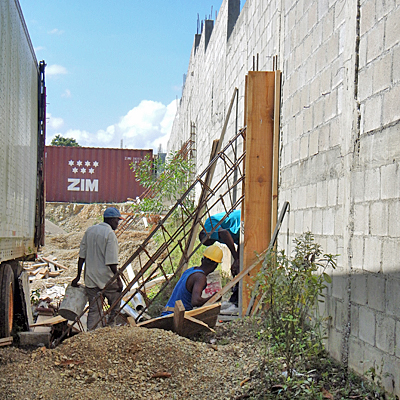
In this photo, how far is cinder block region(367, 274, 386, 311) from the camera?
10.7 ft

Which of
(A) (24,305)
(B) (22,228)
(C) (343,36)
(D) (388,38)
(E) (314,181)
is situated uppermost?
(C) (343,36)

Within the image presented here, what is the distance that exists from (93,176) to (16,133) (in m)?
19.3

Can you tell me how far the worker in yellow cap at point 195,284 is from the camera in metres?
5.77

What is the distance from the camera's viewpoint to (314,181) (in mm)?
4707

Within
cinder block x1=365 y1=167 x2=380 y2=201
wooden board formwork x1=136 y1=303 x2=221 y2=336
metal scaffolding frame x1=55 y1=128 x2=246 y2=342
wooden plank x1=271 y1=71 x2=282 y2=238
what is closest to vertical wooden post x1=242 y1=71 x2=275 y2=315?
wooden plank x1=271 y1=71 x2=282 y2=238

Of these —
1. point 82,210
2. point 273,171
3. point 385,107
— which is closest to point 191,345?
point 273,171

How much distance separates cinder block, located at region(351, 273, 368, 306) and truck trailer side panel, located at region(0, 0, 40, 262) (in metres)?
3.27

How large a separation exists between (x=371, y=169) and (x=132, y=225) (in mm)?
15650

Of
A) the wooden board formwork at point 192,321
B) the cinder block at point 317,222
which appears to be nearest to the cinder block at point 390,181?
the cinder block at point 317,222

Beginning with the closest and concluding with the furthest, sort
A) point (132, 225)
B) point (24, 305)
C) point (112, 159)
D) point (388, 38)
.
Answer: point (388, 38) < point (24, 305) < point (132, 225) < point (112, 159)

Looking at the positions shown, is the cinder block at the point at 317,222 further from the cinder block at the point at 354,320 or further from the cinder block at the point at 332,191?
the cinder block at the point at 354,320

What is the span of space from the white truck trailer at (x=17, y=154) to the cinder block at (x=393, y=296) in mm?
3522

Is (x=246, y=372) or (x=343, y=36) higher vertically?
(x=343, y=36)

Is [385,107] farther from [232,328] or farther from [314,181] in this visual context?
[232,328]
